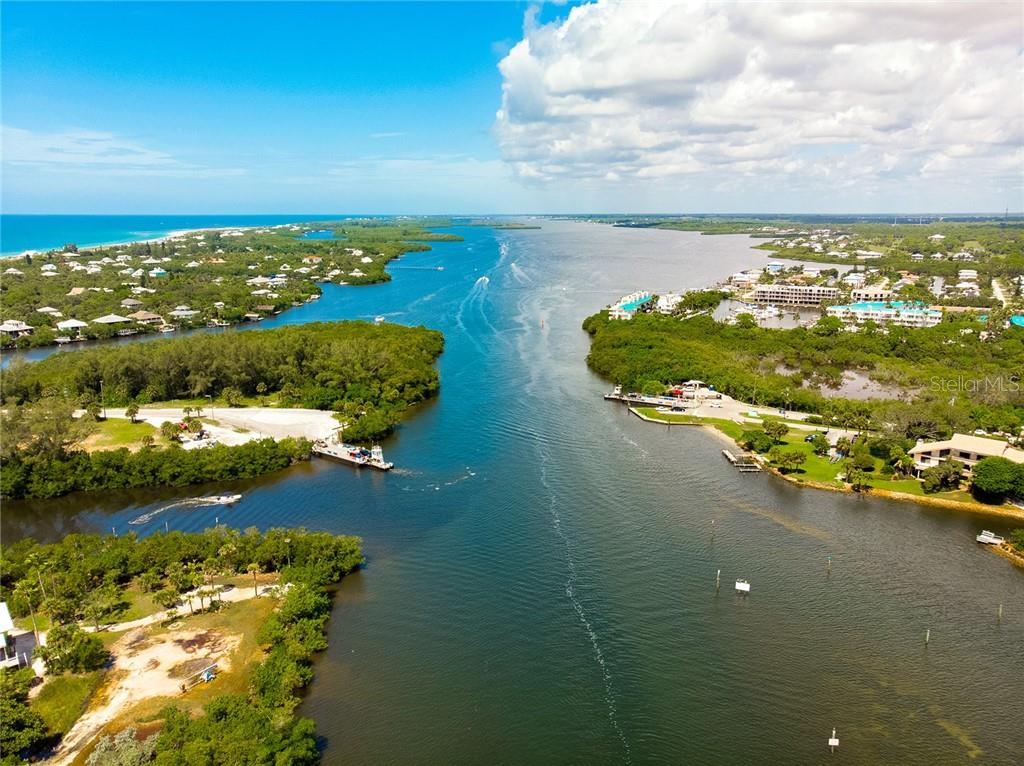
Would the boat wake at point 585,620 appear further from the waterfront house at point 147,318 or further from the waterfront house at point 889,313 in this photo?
the waterfront house at point 147,318

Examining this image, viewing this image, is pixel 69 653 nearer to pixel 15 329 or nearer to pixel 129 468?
pixel 129 468

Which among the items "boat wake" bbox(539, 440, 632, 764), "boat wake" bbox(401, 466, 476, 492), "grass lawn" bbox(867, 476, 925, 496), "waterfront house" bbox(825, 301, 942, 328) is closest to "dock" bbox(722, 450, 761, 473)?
"grass lawn" bbox(867, 476, 925, 496)

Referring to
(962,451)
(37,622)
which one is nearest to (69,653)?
(37,622)

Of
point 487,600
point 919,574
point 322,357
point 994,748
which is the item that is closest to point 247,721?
point 487,600

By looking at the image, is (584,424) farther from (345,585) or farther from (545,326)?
(545,326)

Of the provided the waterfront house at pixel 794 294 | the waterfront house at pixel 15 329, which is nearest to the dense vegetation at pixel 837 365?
the waterfront house at pixel 794 294

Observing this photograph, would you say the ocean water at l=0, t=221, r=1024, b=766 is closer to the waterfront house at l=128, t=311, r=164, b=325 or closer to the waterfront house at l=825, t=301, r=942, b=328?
the waterfront house at l=825, t=301, r=942, b=328
